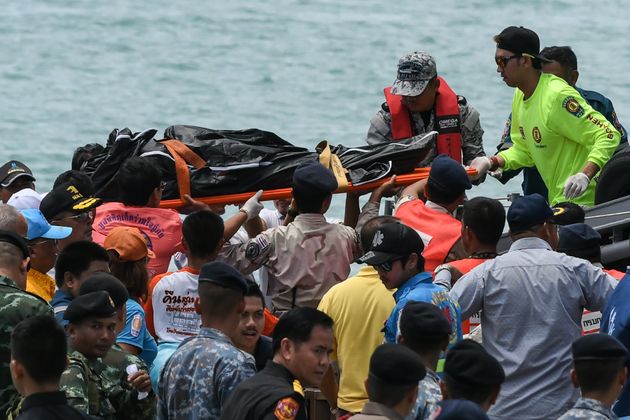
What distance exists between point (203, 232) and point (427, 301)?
126cm

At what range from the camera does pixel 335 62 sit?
100 ft

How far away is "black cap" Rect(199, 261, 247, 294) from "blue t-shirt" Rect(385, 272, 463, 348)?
23.1 inches

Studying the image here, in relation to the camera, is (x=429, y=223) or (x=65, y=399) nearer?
(x=65, y=399)

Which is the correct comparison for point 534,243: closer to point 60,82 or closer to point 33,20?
point 60,82

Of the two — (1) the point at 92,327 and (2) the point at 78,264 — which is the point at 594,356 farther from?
(2) the point at 78,264

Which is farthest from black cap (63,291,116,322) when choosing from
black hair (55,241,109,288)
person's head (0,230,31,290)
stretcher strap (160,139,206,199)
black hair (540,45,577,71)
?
black hair (540,45,577,71)

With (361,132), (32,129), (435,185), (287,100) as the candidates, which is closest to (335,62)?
(287,100)

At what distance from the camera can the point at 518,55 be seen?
8.41 metres

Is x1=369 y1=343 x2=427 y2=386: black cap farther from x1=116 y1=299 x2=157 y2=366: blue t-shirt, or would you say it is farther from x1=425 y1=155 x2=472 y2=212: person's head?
x1=425 y1=155 x2=472 y2=212: person's head

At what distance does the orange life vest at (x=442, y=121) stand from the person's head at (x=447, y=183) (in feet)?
4.54

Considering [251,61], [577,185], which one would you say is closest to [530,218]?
[577,185]

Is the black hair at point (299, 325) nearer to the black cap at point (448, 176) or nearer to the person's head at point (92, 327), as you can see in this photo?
the person's head at point (92, 327)

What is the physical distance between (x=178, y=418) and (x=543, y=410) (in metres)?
1.50

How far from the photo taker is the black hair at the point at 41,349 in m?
4.91
